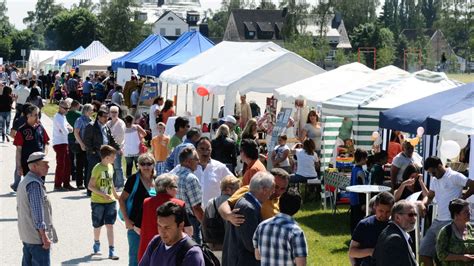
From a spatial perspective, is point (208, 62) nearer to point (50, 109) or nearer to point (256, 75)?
point (256, 75)

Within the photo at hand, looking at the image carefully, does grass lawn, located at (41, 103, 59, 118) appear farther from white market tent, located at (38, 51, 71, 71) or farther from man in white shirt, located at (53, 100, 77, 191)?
white market tent, located at (38, 51, 71, 71)

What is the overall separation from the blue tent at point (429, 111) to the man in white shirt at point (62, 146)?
6759 millimetres

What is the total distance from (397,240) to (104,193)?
5.24m

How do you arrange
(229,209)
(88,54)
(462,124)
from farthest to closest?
1. (88,54)
2. (462,124)
3. (229,209)

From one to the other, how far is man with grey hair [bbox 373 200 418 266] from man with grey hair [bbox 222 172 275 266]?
106cm

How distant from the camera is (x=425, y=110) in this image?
12617mm

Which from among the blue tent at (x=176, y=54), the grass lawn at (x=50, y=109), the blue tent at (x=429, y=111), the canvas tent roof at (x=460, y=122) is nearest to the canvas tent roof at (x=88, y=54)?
the grass lawn at (x=50, y=109)

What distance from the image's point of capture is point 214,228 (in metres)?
8.80

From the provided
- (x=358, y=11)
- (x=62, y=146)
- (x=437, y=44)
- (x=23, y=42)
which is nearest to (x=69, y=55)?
(x=62, y=146)

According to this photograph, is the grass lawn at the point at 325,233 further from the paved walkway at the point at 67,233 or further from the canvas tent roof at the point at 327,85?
the paved walkway at the point at 67,233

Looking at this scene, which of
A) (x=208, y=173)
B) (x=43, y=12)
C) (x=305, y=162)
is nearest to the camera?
(x=208, y=173)

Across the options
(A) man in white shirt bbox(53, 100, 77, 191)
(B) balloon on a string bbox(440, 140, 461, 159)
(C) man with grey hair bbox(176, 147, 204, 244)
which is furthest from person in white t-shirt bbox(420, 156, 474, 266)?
(A) man in white shirt bbox(53, 100, 77, 191)

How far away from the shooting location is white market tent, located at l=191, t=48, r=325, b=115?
21.2 m

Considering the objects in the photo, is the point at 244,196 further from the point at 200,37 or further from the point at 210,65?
the point at 200,37
